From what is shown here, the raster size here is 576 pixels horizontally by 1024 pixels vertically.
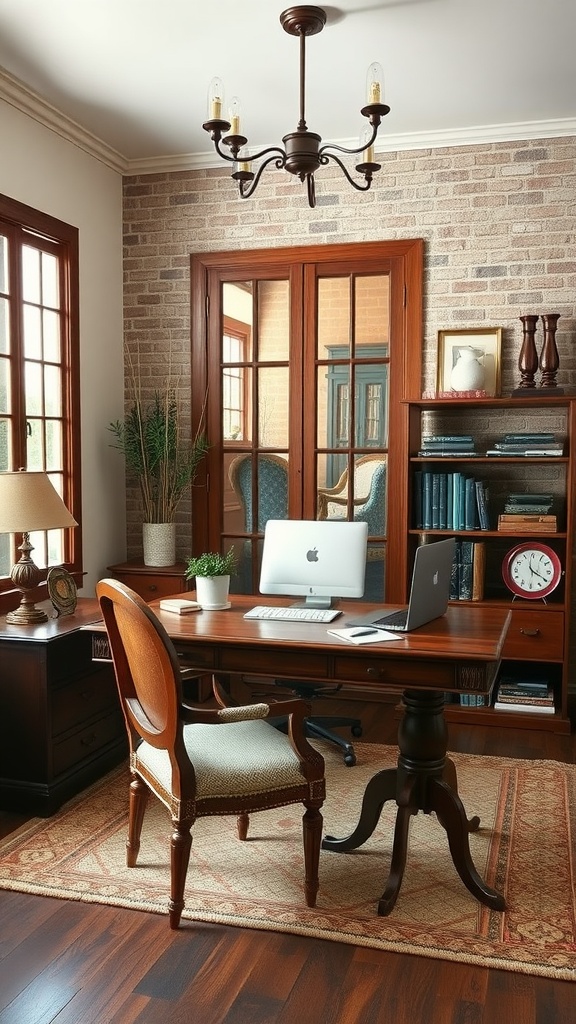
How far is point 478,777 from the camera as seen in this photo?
365 cm

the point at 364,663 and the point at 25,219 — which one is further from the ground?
the point at 25,219

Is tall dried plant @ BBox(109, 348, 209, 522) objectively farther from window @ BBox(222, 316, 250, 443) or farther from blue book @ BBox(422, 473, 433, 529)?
blue book @ BBox(422, 473, 433, 529)

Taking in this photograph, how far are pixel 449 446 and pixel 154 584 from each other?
1735mm

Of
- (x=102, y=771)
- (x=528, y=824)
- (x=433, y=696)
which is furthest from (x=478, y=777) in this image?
(x=102, y=771)

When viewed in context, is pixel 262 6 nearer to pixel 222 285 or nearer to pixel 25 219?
pixel 25 219

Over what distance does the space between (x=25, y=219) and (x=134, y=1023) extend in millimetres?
3387

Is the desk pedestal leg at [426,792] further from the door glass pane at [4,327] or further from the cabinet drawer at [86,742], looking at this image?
the door glass pane at [4,327]

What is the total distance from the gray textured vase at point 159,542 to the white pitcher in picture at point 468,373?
1737mm

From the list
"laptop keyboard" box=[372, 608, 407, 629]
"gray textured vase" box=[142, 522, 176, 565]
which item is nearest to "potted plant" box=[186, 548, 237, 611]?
"laptop keyboard" box=[372, 608, 407, 629]

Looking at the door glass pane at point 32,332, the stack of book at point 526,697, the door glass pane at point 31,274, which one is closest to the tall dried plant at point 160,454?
the door glass pane at point 32,332

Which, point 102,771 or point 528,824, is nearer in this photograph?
point 528,824

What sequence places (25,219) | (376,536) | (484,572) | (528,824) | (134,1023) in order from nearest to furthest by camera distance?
1. (134,1023)
2. (528,824)
3. (25,219)
4. (484,572)
5. (376,536)

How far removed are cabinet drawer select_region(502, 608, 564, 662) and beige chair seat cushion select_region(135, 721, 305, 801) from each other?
1906mm

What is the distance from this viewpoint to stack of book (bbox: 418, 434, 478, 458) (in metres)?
4.39
